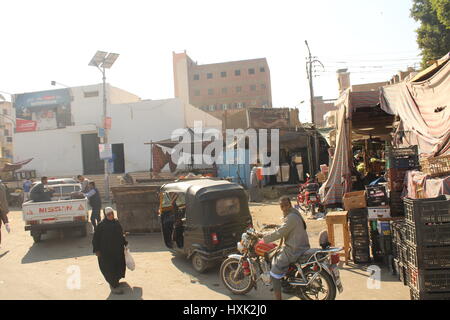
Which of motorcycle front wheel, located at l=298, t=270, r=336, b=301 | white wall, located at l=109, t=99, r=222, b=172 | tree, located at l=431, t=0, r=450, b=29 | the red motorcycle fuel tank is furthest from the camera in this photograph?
white wall, located at l=109, t=99, r=222, b=172

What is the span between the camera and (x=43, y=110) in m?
29.9

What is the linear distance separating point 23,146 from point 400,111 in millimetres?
30134

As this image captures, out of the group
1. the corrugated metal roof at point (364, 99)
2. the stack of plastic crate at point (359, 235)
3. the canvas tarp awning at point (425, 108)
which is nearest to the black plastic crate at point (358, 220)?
the stack of plastic crate at point (359, 235)

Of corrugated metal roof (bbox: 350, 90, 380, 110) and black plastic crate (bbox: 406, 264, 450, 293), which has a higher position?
corrugated metal roof (bbox: 350, 90, 380, 110)

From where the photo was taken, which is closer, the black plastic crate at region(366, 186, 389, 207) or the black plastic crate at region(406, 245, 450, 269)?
the black plastic crate at region(406, 245, 450, 269)

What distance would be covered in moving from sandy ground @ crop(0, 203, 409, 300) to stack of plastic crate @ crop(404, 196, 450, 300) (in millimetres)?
710

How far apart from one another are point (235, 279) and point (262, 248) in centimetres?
75

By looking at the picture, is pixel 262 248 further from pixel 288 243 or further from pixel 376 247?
pixel 376 247

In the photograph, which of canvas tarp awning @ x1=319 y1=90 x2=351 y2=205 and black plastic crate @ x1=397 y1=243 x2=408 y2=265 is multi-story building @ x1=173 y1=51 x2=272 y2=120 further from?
black plastic crate @ x1=397 y1=243 x2=408 y2=265

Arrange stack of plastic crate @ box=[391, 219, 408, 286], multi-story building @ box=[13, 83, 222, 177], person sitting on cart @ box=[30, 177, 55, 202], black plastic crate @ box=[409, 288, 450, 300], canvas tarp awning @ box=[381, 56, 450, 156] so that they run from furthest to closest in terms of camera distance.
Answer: multi-story building @ box=[13, 83, 222, 177], person sitting on cart @ box=[30, 177, 55, 202], canvas tarp awning @ box=[381, 56, 450, 156], stack of plastic crate @ box=[391, 219, 408, 286], black plastic crate @ box=[409, 288, 450, 300]

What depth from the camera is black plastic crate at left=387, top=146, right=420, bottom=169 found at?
6.94 meters

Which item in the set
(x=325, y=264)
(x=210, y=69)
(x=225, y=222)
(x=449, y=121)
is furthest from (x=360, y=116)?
(x=210, y=69)

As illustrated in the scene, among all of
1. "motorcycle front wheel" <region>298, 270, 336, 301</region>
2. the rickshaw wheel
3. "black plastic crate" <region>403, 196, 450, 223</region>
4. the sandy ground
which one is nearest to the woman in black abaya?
the sandy ground

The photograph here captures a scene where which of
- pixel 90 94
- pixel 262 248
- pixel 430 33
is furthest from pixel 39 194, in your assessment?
pixel 430 33
